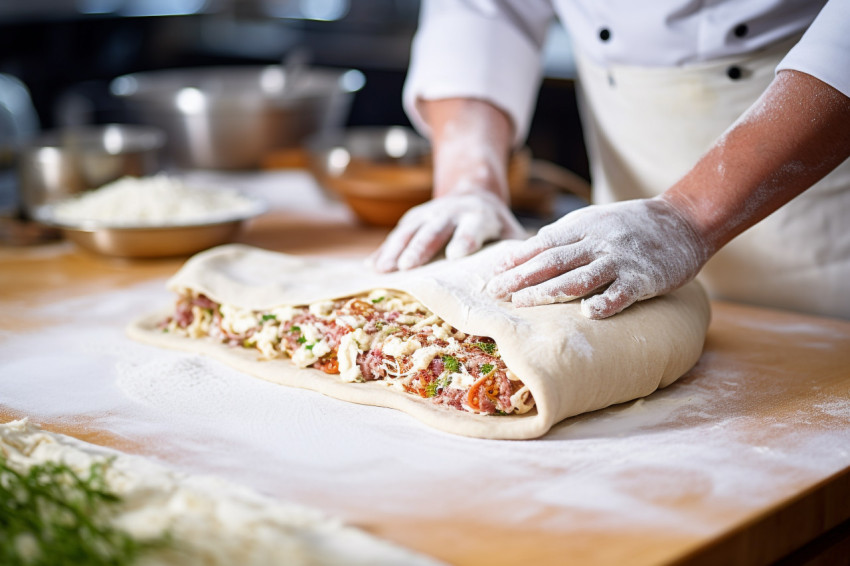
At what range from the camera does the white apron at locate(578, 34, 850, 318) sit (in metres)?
2.10

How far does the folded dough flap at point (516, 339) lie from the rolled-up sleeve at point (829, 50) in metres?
A: 0.50

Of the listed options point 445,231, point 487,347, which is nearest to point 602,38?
point 445,231

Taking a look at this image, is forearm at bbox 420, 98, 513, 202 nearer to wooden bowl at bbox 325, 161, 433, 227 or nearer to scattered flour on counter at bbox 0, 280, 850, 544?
wooden bowl at bbox 325, 161, 433, 227

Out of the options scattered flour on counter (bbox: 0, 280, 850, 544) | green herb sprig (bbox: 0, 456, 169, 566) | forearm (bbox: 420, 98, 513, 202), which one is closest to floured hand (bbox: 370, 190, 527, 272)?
forearm (bbox: 420, 98, 513, 202)

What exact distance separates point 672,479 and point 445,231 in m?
0.87

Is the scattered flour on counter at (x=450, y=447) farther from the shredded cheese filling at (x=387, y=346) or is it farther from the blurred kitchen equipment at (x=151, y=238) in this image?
the blurred kitchen equipment at (x=151, y=238)

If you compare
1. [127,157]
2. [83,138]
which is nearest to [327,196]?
[127,157]

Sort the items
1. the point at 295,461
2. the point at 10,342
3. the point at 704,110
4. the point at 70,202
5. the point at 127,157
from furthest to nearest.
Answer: the point at 127,157
the point at 70,202
the point at 704,110
the point at 10,342
the point at 295,461

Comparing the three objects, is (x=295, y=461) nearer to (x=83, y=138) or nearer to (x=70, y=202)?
(x=70, y=202)

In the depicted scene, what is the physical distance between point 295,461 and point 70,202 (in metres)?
1.65

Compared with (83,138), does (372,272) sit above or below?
below

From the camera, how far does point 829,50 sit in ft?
5.38

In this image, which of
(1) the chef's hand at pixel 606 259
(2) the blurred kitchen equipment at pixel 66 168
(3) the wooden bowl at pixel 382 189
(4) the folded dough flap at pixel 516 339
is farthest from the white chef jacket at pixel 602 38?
(2) the blurred kitchen equipment at pixel 66 168

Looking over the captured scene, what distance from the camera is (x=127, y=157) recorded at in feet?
9.83
